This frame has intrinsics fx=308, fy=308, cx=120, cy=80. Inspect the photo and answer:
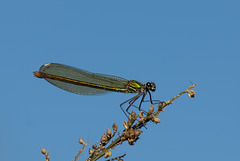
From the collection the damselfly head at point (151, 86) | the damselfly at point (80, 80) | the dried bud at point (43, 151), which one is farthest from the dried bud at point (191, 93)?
the damselfly at point (80, 80)

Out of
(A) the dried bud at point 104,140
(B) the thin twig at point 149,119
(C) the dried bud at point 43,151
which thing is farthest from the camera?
(C) the dried bud at point 43,151

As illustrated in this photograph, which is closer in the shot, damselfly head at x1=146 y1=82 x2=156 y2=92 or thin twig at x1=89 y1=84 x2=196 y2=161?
thin twig at x1=89 y1=84 x2=196 y2=161

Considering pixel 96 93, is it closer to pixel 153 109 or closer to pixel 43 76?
pixel 43 76

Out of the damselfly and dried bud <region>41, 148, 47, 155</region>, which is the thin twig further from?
the damselfly

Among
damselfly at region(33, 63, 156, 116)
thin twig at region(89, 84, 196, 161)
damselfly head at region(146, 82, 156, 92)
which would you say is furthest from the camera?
damselfly at region(33, 63, 156, 116)

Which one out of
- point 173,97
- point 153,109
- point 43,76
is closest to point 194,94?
point 173,97

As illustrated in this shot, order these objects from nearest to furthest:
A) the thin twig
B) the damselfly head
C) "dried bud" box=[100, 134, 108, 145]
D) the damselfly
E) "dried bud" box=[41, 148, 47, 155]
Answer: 1. the thin twig
2. "dried bud" box=[100, 134, 108, 145]
3. "dried bud" box=[41, 148, 47, 155]
4. the damselfly head
5. the damselfly

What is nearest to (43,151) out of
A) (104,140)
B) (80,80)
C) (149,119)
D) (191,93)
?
(104,140)

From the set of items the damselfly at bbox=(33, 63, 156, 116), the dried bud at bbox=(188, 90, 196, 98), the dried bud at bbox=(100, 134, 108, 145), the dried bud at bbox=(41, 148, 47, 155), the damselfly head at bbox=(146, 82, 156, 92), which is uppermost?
the damselfly at bbox=(33, 63, 156, 116)

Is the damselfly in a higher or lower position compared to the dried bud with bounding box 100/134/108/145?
higher

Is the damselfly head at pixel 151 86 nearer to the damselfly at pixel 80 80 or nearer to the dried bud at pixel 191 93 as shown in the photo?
the damselfly at pixel 80 80

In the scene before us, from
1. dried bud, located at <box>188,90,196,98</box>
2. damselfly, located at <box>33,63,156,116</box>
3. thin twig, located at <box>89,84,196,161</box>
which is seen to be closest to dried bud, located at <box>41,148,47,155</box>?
thin twig, located at <box>89,84,196,161</box>
